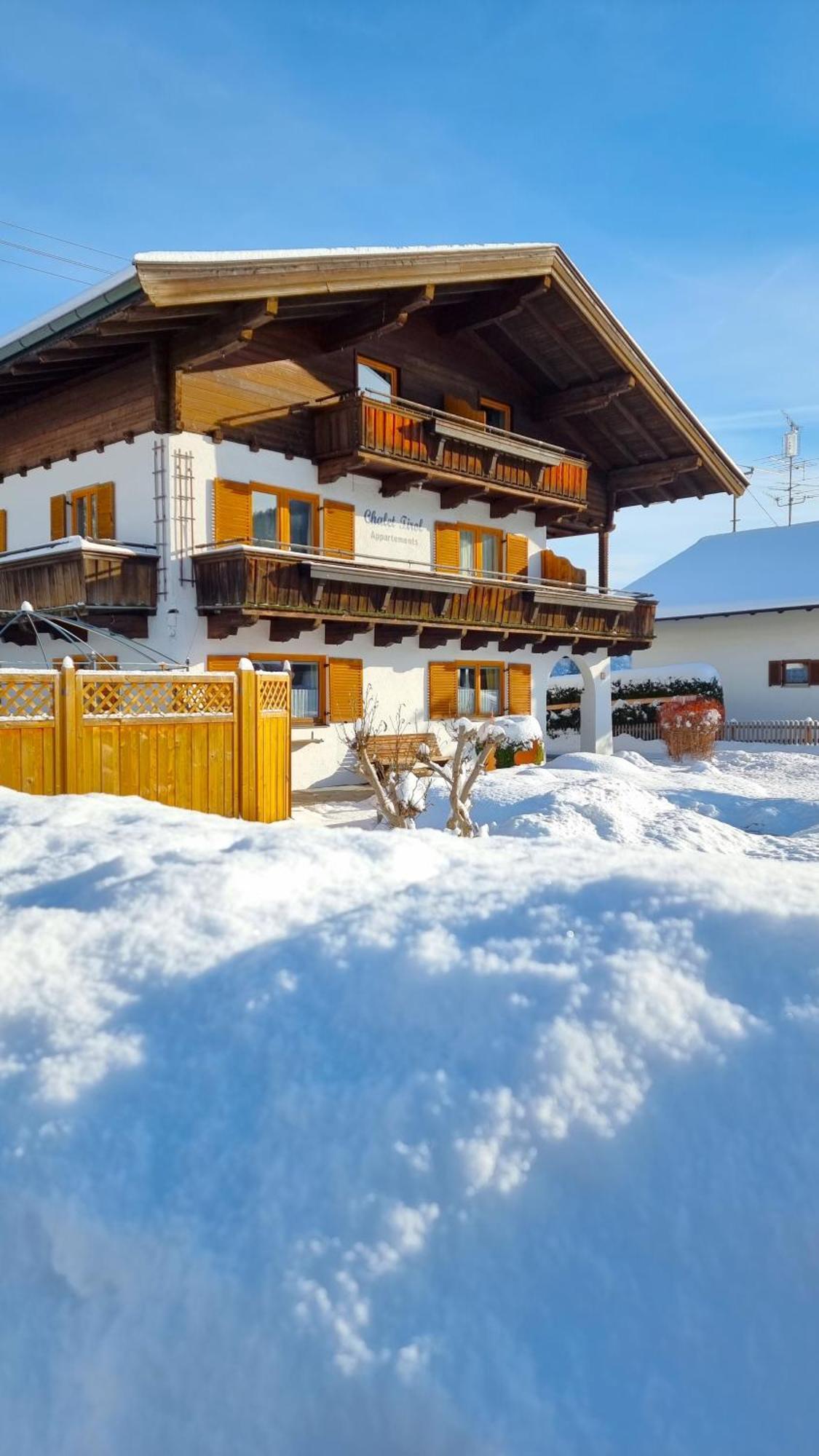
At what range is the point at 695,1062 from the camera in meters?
2.47

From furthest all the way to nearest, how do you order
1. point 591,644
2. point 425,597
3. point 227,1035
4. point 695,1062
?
point 591,644, point 425,597, point 227,1035, point 695,1062

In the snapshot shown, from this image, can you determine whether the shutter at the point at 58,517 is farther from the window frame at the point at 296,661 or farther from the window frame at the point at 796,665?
the window frame at the point at 796,665

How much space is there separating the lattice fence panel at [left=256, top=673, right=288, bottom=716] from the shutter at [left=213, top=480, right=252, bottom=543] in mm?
5174

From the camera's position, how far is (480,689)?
22297 millimetres

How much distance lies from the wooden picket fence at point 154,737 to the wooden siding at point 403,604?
13.3 ft

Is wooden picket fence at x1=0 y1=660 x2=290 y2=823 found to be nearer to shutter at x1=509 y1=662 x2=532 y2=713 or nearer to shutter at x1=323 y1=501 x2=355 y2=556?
shutter at x1=323 y1=501 x2=355 y2=556

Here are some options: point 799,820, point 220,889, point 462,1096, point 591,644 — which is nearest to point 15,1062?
point 220,889

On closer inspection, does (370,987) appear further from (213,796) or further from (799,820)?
(799,820)

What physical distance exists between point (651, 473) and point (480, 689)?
8030 mm

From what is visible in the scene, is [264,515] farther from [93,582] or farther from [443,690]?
[443,690]

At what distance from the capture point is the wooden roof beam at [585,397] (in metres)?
22.1

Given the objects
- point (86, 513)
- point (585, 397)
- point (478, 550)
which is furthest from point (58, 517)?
point (585, 397)

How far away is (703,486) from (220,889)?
24.7m

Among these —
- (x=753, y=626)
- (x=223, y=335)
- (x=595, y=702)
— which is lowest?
(x=595, y=702)
